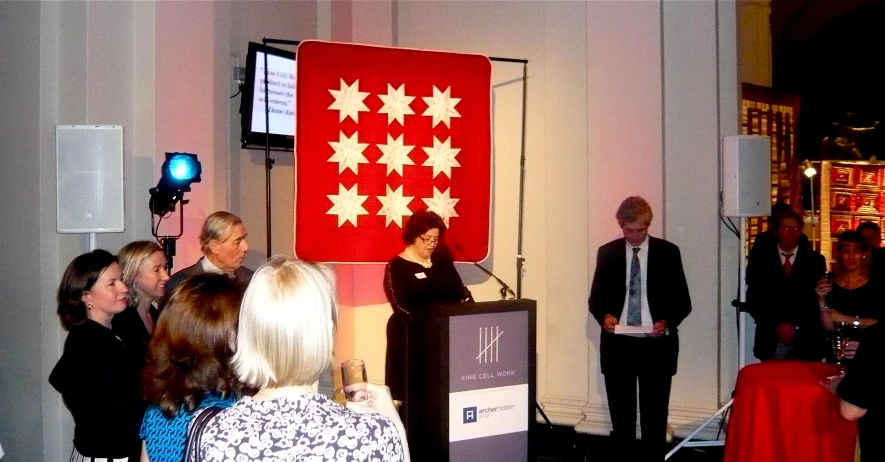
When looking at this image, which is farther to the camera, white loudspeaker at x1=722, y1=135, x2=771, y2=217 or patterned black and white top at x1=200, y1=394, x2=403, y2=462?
white loudspeaker at x1=722, y1=135, x2=771, y2=217

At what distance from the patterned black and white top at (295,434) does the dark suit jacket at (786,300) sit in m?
3.57

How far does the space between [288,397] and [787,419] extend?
83.3 inches

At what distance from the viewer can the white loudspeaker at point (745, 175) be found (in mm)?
4309

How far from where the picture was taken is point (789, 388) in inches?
110

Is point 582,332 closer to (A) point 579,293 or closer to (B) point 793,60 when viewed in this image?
(A) point 579,293

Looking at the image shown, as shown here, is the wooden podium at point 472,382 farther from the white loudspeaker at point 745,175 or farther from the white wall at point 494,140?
the white loudspeaker at point 745,175

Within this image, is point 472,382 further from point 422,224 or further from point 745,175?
point 745,175

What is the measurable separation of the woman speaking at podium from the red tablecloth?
1618 millimetres

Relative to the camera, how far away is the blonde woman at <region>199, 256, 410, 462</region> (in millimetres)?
1307

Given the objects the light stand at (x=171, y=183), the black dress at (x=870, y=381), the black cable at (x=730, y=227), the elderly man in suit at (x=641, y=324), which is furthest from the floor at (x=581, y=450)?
the light stand at (x=171, y=183)

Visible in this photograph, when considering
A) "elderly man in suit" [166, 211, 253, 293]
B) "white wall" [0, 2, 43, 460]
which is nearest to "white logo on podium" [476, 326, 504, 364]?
"elderly man in suit" [166, 211, 253, 293]

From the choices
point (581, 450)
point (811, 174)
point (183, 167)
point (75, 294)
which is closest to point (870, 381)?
point (75, 294)

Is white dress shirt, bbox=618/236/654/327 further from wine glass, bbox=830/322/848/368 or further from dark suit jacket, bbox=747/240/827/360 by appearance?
wine glass, bbox=830/322/848/368

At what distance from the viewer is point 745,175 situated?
432 centimetres
